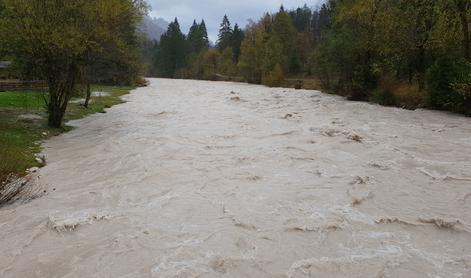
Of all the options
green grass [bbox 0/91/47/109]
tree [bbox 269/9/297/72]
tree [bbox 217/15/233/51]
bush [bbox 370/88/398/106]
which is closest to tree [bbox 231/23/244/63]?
tree [bbox 217/15/233/51]

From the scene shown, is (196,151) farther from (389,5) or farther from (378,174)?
(389,5)

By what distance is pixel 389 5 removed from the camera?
101ft

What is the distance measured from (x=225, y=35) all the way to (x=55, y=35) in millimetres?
97001

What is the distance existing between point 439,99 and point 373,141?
10466 millimetres

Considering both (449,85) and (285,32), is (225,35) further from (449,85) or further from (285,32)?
(449,85)

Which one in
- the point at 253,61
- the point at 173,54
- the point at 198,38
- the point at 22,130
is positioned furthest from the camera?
the point at 198,38

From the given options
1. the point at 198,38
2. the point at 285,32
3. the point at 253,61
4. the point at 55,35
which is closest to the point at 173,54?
the point at 198,38

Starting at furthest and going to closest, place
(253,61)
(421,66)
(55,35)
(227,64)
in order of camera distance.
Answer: (227,64) < (253,61) < (421,66) < (55,35)

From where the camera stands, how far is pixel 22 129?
15.9 metres

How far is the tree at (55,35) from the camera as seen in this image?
14.7 m

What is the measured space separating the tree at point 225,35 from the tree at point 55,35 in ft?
296

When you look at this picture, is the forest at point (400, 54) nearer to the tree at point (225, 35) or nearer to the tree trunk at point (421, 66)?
the tree trunk at point (421, 66)

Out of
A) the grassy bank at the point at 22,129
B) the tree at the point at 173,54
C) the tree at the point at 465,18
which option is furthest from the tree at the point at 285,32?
the grassy bank at the point at 22,129

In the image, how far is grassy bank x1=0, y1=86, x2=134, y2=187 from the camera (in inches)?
375
